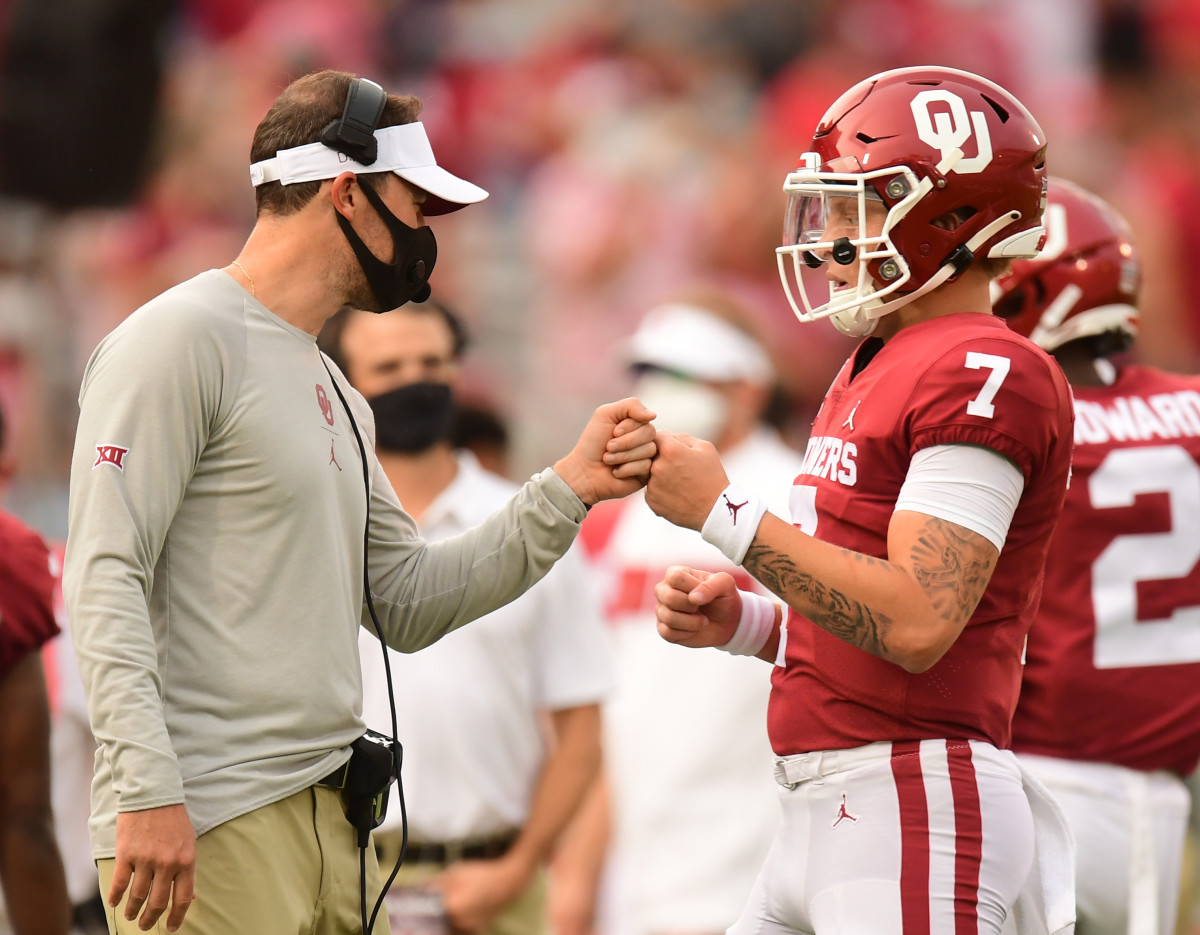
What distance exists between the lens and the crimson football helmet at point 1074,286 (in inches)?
179

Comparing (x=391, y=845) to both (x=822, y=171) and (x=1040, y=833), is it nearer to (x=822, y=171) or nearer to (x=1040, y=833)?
(x=1040, y=833)

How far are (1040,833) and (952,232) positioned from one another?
1.23 meters

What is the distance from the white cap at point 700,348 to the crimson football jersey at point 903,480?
3.42m

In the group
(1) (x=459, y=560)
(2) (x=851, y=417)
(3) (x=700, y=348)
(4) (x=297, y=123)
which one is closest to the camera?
(2) (x=851, y=417)

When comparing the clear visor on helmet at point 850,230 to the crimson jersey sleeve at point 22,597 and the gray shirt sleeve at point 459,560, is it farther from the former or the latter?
the crimson jersey sleeve at point 22,597

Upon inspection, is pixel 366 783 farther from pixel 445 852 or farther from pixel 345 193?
pixel 445 852

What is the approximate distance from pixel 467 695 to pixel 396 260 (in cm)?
204

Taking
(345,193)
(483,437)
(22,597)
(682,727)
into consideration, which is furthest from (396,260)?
(483,437)

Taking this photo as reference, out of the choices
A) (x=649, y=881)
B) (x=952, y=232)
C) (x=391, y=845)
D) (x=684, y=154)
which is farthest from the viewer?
(x=684, y=154)

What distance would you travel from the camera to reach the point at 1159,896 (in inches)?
176

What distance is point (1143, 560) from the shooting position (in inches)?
175

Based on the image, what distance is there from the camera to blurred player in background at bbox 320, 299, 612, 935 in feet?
17.1

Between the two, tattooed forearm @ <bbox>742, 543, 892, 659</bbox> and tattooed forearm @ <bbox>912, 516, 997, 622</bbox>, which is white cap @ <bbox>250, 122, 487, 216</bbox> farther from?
tattooed forearm @ <bbox>912, 516, 997, 622</bbox>

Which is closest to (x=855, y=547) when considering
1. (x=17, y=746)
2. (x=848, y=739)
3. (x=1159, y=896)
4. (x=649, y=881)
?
(x=848, y=739)
